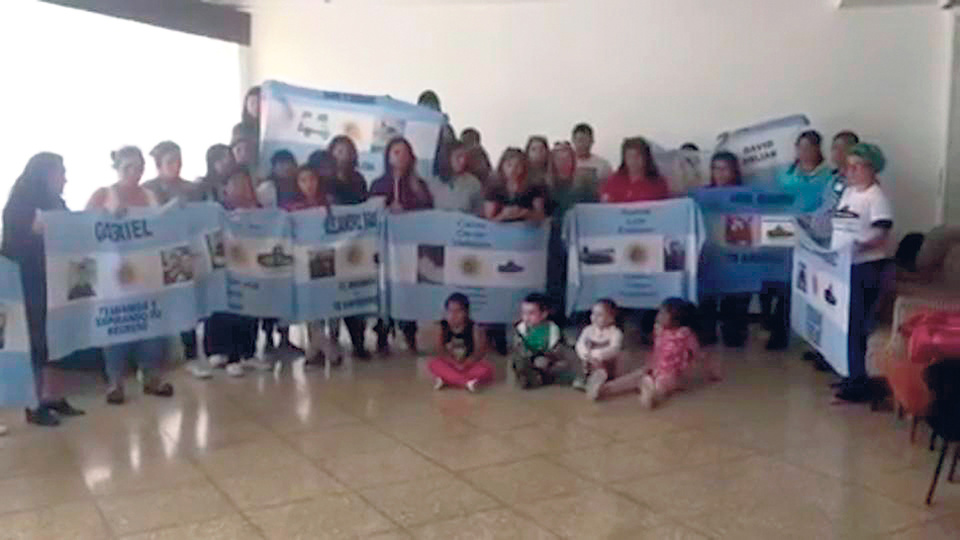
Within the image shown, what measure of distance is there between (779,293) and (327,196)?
2.92m

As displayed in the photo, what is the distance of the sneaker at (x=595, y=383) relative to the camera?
19.0ft

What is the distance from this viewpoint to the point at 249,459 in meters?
4.77

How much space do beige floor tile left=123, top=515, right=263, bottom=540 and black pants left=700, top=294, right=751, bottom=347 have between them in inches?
153

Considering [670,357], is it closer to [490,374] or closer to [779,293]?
[490,374]

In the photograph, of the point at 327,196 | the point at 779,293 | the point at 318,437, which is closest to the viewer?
the point at 318,437

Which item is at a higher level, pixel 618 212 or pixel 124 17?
pixel 124 17

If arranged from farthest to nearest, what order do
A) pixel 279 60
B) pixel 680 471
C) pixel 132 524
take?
1. pixel 279 60
2. pixel 680 471
3. pixel 132 524

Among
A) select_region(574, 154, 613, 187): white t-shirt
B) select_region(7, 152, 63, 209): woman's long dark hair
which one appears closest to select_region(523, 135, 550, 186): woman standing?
select_region(574, 154, 613, 187): white t-shirt

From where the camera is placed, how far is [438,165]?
23.7 feet

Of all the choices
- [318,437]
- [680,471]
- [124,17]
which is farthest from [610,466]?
[124,17]

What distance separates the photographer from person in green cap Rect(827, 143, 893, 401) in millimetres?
5484

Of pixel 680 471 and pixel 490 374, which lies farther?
pixel 490 374

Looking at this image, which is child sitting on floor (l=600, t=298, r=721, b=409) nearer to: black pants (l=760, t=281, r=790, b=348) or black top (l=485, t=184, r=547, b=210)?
black pants (l=760, t=281, r=790, b=348)

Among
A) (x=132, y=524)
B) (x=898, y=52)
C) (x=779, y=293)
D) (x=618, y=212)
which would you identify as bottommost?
(x=132, y=524)
